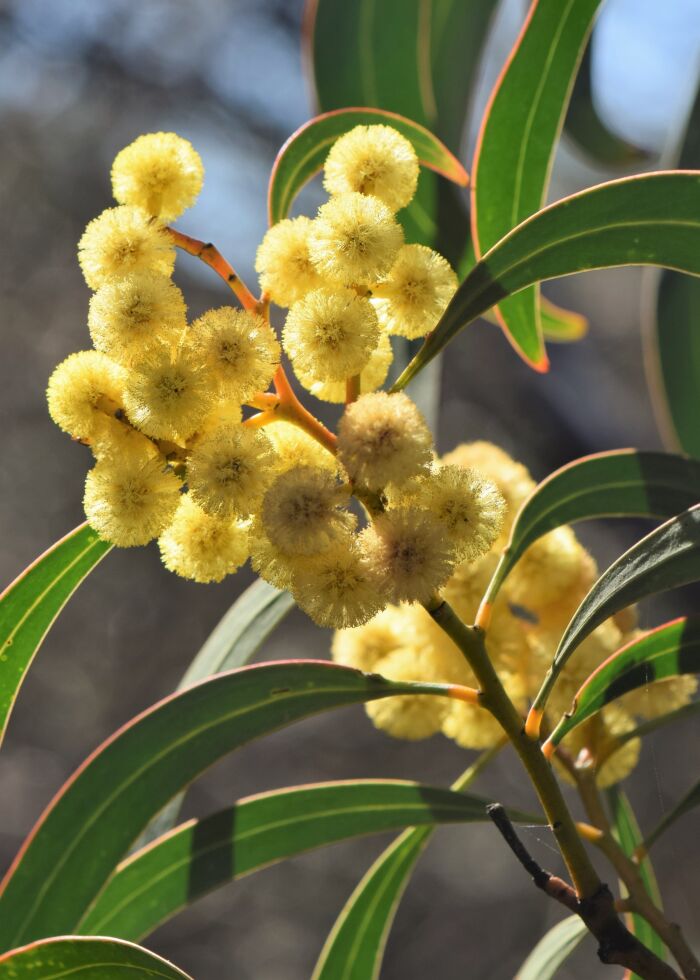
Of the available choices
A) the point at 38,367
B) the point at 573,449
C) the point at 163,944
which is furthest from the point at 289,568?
the point at 38,367

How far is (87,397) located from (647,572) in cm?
34

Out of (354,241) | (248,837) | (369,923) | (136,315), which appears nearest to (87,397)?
(136,315)

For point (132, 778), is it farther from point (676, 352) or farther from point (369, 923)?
point (676, 352)

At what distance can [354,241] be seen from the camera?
56 centimetres

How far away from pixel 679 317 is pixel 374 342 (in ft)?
1.73

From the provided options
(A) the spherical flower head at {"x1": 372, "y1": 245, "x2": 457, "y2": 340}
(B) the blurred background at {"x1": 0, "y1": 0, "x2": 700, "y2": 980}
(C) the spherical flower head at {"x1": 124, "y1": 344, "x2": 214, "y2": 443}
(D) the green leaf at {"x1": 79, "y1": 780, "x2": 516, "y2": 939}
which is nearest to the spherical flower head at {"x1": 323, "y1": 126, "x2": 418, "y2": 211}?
(A) the spherical flower head at {"x1": 372, "y1": 245, "x2": 457, "y2": 340}

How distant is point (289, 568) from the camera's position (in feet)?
1.87

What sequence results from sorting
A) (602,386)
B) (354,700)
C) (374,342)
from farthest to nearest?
(602,386) → (354,700) → (374,342)

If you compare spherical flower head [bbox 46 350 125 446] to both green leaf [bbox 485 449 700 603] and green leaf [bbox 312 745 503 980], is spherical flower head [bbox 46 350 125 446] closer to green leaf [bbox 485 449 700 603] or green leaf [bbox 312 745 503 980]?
green leaf [bbox 485 449 700 603]

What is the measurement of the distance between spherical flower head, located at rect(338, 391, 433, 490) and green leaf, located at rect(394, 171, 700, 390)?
0.10m

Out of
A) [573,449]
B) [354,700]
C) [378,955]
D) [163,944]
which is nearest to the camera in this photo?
[354,700]

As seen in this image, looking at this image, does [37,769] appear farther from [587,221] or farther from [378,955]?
[587,221]

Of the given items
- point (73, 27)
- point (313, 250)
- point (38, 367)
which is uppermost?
point (73, 27)

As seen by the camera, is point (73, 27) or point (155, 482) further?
point (73, 27)
